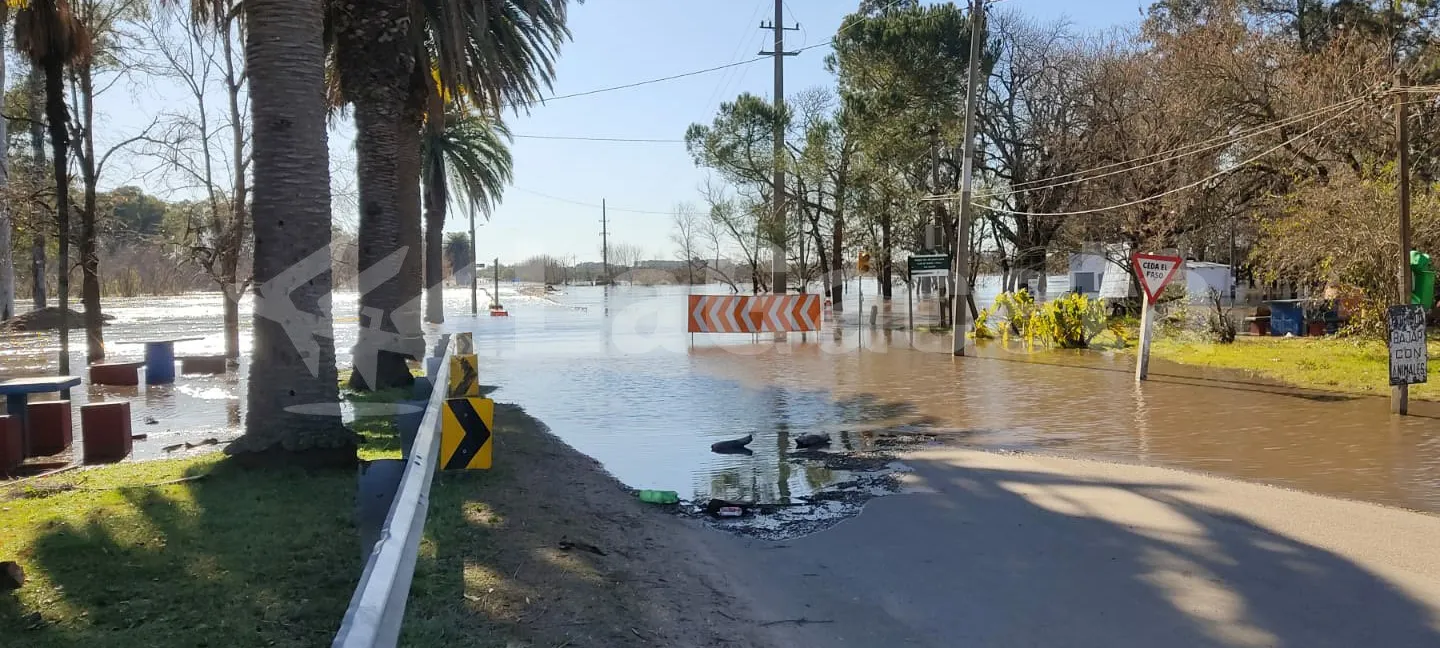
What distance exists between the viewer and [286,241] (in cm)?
729

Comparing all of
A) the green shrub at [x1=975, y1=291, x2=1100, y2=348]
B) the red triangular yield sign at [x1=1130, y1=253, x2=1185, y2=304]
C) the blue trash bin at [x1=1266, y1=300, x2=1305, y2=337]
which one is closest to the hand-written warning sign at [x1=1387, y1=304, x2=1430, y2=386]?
the red triangular yield sign at [x1=1130, y1=253, x2=1185, y2=304]

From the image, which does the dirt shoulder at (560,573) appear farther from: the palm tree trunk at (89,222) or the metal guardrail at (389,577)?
the palm tree trunk at (89,222)

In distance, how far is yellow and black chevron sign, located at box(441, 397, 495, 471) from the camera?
721cm

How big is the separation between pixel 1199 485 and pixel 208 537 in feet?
23.8

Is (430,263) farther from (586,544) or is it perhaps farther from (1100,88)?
(586,544)

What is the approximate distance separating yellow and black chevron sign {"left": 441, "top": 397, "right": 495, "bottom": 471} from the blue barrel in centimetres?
1123

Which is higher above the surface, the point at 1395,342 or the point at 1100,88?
the point at 1100,88

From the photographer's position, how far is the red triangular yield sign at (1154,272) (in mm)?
15055

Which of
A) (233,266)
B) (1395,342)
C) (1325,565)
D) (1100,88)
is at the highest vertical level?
(1100,88)

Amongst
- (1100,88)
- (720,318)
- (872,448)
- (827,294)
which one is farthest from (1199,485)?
(827,294)

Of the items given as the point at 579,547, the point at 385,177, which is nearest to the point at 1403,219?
the point at 579,547

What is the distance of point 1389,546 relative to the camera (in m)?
5.91

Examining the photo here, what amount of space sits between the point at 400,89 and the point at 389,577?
32.2 ft

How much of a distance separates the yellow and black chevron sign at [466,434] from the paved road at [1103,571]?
2.14 m
